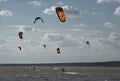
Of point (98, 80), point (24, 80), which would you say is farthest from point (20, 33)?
point (98, 80)

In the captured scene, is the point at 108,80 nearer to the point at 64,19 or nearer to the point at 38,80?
the point at 38,80

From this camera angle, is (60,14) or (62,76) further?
(62,76)

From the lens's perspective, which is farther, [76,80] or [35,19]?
[76,80]

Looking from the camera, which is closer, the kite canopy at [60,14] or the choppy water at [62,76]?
the kite canopy at [60,14]

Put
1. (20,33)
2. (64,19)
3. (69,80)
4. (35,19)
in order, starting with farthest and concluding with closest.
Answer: (69,80), (20,33), (35,19), (64,19)

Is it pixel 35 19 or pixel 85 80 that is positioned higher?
pixel 35 19

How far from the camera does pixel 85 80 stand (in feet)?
211

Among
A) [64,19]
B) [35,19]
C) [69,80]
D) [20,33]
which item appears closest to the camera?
[64,19]

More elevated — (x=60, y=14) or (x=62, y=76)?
(x=60, y=14)

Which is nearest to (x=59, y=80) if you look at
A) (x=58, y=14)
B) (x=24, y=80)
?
(x=24, y=80)

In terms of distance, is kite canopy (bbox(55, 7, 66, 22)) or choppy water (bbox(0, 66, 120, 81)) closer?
kite canopy (bbox(55, 7, 66, 22))

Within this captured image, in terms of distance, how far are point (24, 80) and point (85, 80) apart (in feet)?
34.1

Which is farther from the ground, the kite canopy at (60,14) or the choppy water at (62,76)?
the kite canopy at (60,14)

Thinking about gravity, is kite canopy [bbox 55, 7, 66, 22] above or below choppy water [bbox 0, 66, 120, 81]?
above
